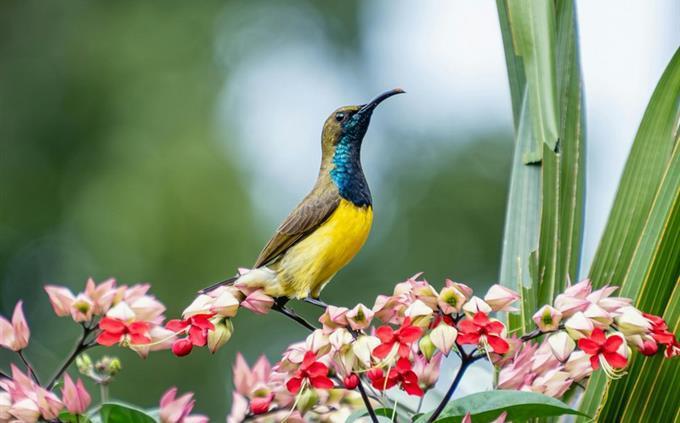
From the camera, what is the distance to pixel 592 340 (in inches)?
40.5

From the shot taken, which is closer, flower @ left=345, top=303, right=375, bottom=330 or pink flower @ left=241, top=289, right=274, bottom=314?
flower @ left=345, top=303, right=375, bottom=330

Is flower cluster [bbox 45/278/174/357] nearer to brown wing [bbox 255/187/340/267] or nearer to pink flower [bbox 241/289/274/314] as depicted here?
pink flower [bbox 241/289/274/314]

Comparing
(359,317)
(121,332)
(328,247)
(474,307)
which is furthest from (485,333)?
(328,247)

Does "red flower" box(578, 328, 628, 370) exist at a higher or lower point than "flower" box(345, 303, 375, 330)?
lower

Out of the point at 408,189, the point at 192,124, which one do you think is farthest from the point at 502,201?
the point at 192,124

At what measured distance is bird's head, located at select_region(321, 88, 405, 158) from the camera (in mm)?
1852

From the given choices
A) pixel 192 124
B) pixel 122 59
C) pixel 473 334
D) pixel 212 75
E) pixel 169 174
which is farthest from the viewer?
pixel 122 59

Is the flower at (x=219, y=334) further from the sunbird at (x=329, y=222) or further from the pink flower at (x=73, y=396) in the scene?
the sunbird at (x=329, y=222)

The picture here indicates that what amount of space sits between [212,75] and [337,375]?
9.28 metres

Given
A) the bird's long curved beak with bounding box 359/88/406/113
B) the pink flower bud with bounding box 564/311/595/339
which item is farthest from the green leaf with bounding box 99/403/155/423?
the bird's long curved beak with bounding box 359/88/406/113

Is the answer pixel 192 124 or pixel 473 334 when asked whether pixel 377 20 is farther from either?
pixel 473 334

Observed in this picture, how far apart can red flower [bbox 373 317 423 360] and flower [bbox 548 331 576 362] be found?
154mm

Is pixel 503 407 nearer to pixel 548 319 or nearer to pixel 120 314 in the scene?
pixel 548 319

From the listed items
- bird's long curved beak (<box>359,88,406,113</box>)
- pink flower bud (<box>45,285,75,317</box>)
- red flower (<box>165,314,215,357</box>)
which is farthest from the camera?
bird's long curved beak (<box>359,88,406,113</box>)
